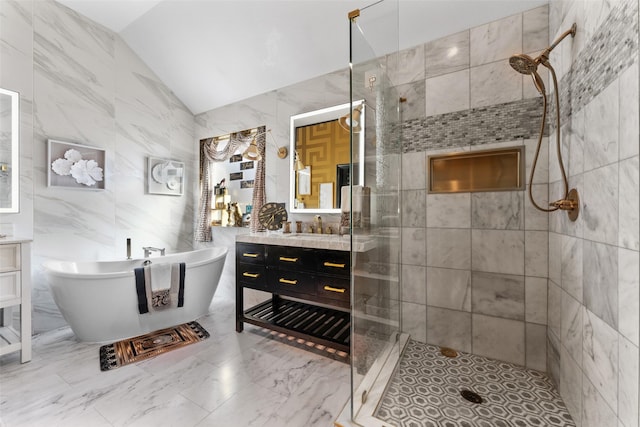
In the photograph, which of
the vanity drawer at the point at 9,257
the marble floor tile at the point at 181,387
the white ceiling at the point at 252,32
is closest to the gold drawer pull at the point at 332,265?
the marble floor tile at the point at 181,387

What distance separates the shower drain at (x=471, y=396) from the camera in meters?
1.49

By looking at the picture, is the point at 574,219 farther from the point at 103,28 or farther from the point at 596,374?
the point at 103,28

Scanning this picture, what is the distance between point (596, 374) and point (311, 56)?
292 cm

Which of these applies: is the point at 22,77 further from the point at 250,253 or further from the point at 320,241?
the point at 320,241

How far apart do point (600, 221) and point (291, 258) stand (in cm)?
179

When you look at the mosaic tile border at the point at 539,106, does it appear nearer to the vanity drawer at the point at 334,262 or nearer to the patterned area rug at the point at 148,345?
the vanity drawer at the point at 334,262

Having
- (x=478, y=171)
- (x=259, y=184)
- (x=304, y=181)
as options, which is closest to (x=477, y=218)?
(x=478, y=171)

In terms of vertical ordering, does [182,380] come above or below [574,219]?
below

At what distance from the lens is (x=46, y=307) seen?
8.00ft

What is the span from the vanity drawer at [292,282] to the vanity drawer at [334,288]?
6cm

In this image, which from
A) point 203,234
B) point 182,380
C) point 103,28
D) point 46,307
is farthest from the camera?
point 203,234

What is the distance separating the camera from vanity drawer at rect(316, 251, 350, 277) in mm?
1910

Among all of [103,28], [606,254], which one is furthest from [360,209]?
[103,28]

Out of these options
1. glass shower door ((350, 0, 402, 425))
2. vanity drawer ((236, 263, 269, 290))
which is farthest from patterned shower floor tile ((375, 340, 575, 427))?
vanity drawer ((236, 263, 269, 290))
